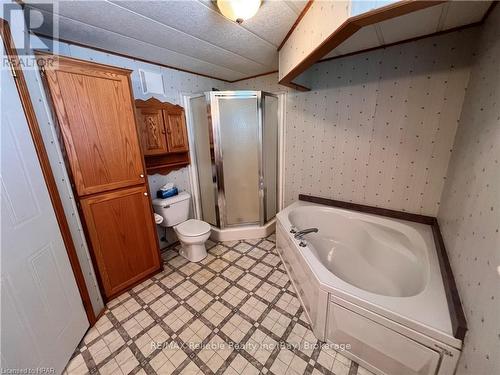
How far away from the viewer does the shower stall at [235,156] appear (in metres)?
2.22

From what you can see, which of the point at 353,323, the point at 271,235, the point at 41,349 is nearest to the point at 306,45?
the point at 353,323

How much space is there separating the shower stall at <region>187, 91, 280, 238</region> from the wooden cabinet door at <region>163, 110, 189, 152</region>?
0.40ft

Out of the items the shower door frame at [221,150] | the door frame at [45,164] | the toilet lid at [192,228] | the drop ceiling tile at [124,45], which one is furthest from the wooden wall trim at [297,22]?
the toilet lid at [192,228]

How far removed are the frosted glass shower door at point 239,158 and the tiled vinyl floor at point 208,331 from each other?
2.51 ft

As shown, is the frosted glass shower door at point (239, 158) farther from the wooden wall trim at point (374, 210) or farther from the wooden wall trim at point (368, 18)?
the wooden wall trim at point (368, 18)

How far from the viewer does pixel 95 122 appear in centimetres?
138

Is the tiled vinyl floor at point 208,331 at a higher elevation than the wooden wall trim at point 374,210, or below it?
below

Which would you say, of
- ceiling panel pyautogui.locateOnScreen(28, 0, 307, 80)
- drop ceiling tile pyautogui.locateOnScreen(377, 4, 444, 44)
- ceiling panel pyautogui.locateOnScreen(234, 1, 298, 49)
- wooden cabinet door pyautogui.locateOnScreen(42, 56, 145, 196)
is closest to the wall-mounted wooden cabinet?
wooden cabinet door pyautogui.locateOnScreen(42, 56, 145, 196)

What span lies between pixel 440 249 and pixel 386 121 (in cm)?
111

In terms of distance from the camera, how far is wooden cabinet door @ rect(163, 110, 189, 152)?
215 cm

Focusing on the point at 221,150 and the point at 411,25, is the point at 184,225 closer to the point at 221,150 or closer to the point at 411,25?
the point at 221,150

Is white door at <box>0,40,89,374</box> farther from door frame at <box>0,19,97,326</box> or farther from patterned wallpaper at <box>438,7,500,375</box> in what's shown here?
patterned wallpaper at <box>438,7,500,375</box>

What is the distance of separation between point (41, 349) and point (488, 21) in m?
3.17

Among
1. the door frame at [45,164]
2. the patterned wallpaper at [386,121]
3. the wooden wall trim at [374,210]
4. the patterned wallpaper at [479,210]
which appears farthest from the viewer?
the wooden wall trim at [374,210]
